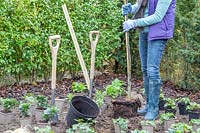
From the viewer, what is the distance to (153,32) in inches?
178

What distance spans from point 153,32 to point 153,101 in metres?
0.70

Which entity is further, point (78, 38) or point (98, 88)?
point (78, 38)

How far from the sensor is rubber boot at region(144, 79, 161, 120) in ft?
15.3

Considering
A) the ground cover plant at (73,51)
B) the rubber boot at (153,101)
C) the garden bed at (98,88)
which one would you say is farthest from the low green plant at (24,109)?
the rubber boot at (153,101)

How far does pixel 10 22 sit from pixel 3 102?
1808 millimetres

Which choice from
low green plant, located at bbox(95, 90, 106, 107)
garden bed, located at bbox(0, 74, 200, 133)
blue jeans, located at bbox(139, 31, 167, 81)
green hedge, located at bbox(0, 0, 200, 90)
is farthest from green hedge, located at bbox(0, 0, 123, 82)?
blue jeans, located at bbox(139, 31, 167, 81)

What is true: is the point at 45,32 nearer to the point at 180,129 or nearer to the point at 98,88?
the point at 98,88

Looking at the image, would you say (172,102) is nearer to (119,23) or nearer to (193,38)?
(193,38)

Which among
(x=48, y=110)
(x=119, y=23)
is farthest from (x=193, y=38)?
(x=48, y=110)

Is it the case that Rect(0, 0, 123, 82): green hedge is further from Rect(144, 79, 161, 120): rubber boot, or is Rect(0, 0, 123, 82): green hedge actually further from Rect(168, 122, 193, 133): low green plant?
Rect(168, 122, 193, 133): low green plant

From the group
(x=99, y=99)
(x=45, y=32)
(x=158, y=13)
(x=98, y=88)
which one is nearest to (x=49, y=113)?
(x=99, y=99)

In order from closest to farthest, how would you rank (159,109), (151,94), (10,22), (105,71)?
1. (151,94)
2. (159,109)
3. (10,22)
4. (105,71)

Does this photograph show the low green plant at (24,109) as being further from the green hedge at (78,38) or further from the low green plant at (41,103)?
the green hedge at (78,38)

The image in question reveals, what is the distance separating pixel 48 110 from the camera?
4.36m
